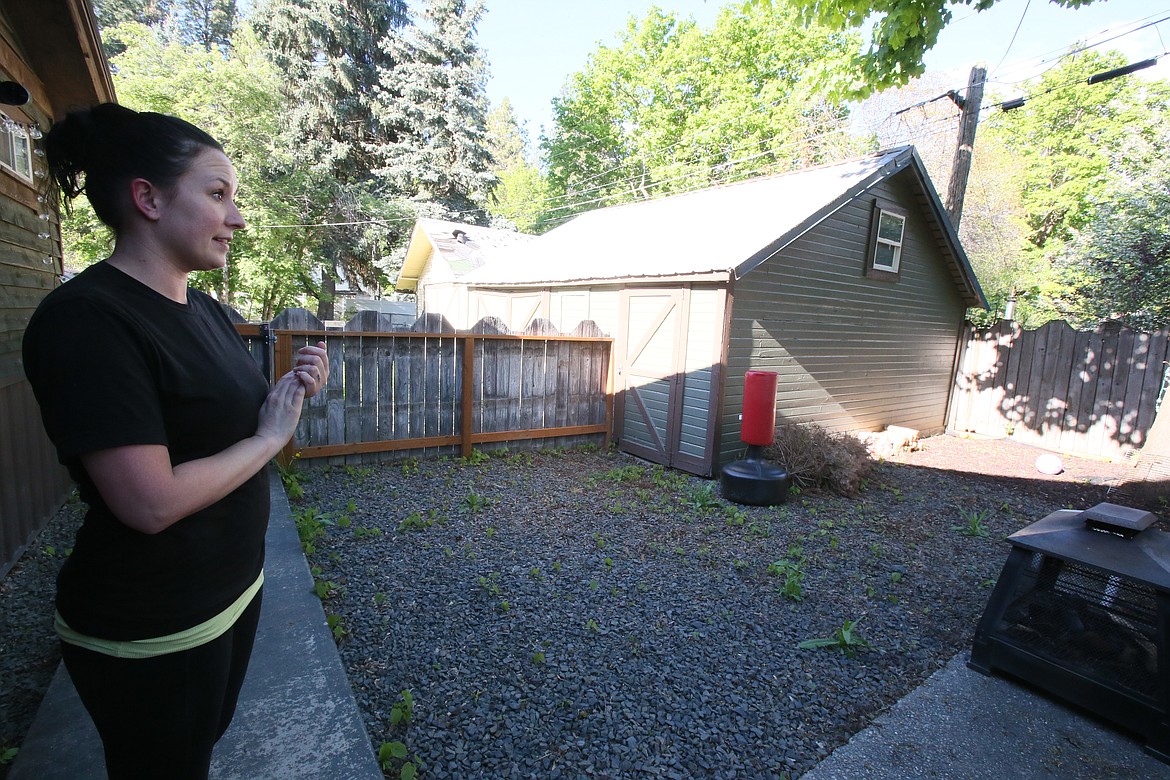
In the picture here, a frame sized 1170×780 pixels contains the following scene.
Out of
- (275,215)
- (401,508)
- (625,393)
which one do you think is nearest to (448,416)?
(401,508)

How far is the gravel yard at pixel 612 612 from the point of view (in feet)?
7.80

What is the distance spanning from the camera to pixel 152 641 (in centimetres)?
105

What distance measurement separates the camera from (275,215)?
18672 millimetres

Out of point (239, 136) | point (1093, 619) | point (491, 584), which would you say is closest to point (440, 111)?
point (239, 136)

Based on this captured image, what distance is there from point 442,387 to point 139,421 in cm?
584

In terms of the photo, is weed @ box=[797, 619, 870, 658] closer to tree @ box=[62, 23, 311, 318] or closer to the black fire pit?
the black fire pit

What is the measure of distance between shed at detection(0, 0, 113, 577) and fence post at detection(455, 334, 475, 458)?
361 cm

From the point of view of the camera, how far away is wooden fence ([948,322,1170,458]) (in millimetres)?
8484

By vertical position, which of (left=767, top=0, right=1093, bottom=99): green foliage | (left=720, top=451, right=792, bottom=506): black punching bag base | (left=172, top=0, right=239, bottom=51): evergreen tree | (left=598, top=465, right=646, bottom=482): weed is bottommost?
(left=598, top=465, right=646, bottom=482): weed

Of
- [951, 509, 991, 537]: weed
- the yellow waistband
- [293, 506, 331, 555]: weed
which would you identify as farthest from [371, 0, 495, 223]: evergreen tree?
the yellow waistband

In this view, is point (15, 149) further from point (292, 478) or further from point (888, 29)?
point (888, 29)

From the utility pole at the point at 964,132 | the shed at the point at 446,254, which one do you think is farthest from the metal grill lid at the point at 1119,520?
the shed at the point at 446,254

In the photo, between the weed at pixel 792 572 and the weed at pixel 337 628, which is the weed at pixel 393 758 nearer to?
the weed at pixel 337 628

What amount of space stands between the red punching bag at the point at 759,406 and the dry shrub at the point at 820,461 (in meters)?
0.55
